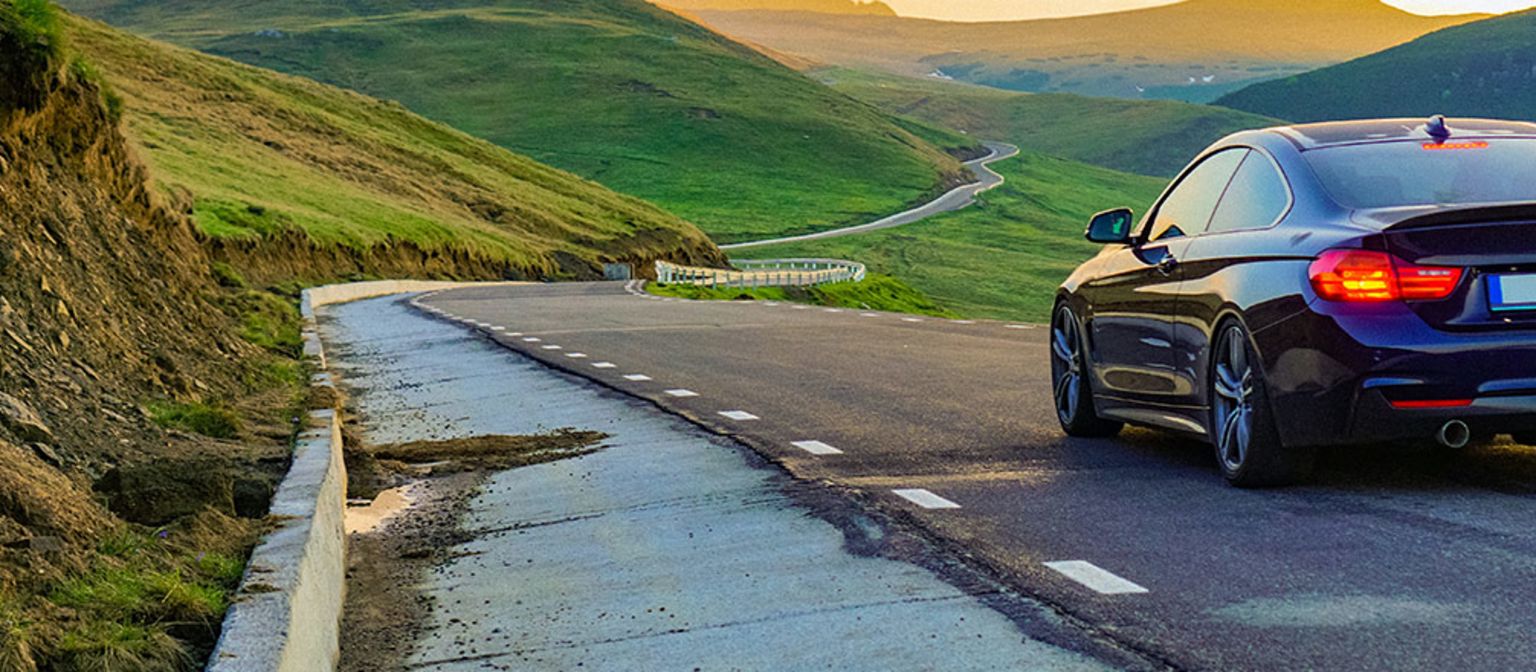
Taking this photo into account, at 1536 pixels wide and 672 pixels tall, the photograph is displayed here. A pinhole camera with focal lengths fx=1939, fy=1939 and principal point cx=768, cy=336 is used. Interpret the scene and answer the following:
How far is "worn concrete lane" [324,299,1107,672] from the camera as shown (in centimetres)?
602

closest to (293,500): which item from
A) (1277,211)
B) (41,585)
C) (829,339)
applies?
(41,585)

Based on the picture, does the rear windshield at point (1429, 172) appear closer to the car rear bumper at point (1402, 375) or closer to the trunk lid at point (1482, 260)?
the trunk lid at point (1482, 260)

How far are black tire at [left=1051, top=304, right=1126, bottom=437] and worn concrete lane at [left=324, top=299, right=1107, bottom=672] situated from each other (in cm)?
194

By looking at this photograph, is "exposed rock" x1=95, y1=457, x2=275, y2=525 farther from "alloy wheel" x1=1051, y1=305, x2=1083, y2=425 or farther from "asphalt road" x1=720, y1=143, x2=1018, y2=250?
"asphalt road" x1=720, y1=143, x2=1018, y2=250

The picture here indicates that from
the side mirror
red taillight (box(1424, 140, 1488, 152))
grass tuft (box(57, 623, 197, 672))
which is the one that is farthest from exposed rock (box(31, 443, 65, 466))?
red taillight (box(1424, 140, 1488, 152))

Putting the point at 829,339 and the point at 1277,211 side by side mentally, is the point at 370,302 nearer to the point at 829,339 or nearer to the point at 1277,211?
the point at 829,339

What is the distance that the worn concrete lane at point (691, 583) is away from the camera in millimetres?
6023

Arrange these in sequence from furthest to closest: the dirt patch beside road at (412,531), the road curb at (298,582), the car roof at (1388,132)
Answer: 1. the car roof at (1388,132)
2. the dirt patch beside road at (412,531)
3. the road curb at (298,582)

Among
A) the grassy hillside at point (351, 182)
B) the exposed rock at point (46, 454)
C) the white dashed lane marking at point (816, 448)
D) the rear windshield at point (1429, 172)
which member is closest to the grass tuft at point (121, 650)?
the exposed rock at point (46, 454)

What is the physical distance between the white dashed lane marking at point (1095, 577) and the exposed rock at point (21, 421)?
13.8ft

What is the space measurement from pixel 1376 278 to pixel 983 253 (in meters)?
128

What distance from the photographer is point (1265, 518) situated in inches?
312

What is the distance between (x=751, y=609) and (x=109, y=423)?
432 cm

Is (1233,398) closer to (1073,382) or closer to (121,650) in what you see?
(1073,382)
